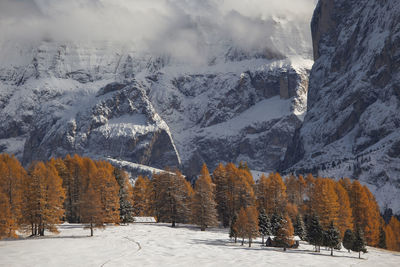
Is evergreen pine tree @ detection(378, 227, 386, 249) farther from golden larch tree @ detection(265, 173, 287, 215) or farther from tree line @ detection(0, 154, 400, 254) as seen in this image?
golden larch tree @ detection(265, 173, 287, 215)

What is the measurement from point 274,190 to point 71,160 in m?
47.5

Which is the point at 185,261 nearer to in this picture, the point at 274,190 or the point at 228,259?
the point at 228,259

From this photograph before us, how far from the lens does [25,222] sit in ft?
270

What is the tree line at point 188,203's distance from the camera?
8344 cm

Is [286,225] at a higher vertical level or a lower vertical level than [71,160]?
lower

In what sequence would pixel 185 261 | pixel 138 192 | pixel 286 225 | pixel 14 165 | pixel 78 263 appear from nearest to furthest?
1. pixel 78 263
2. pixel 185 261
3. pixel 286 225
4. pixel 14 165
5. pixel 138 192

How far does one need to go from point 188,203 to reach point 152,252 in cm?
4022

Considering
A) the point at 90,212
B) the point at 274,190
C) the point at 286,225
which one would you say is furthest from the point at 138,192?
the point at 286,225

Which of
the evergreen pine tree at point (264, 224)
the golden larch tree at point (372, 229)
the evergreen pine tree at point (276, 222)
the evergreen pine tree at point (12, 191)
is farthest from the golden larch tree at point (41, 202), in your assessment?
the golden larch tree at point (372, 229)

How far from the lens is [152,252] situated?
2739 inches

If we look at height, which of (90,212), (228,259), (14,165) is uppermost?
(14,165)

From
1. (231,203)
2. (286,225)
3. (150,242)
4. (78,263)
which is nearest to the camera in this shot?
(78,263)

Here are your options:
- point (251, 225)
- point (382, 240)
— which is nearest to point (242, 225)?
point (251, 225)

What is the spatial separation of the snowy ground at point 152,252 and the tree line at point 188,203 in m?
3.66
